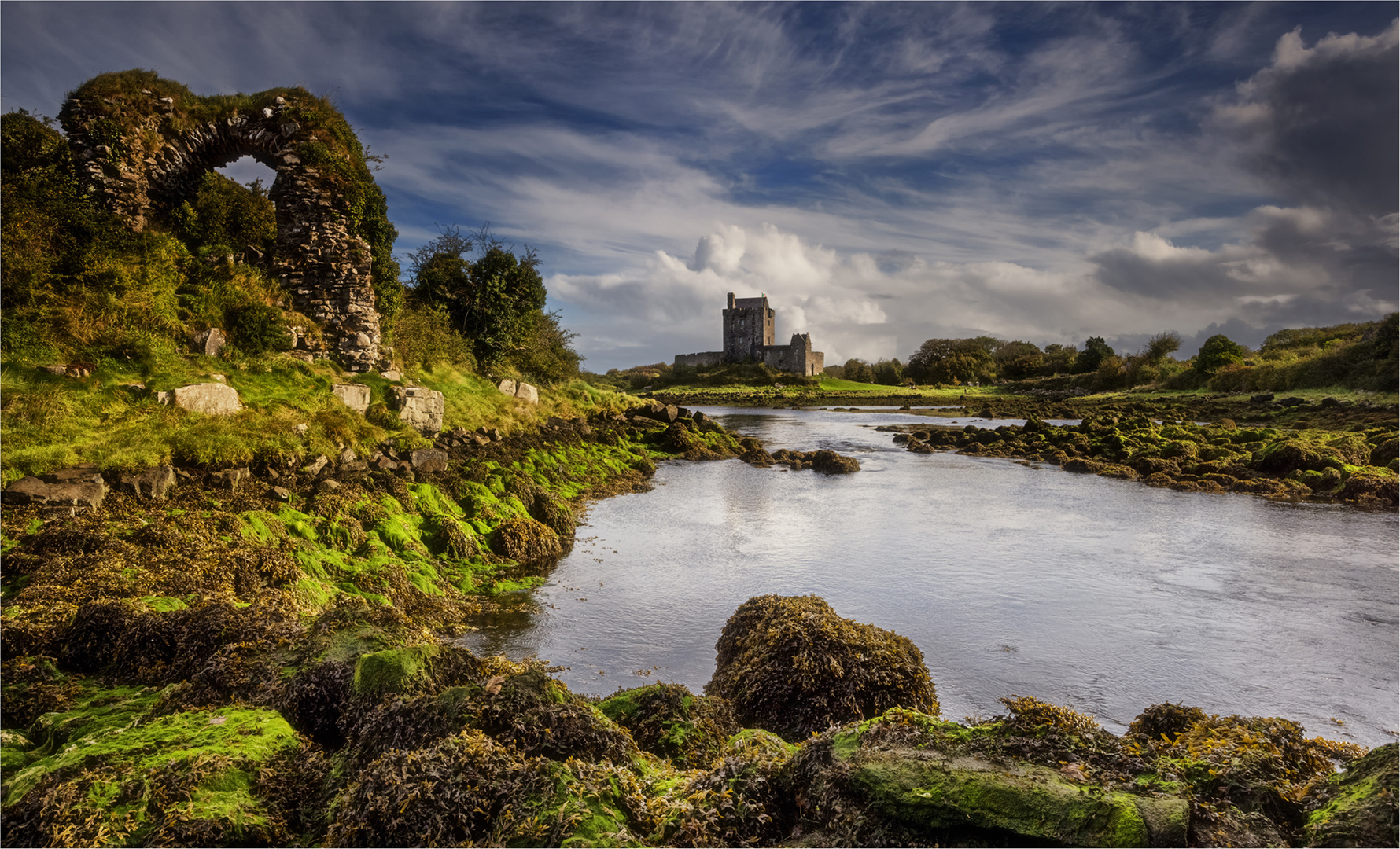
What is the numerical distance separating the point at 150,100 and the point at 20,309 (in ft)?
20.1

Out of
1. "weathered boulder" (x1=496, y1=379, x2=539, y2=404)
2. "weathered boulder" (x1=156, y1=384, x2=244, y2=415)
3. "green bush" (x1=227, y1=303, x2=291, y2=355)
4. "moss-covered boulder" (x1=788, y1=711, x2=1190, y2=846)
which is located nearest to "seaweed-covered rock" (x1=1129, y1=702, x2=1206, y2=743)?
"moss-covered boulder" (x1=788, y1=711, x2=1190, y2=846)

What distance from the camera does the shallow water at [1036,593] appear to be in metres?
5.92

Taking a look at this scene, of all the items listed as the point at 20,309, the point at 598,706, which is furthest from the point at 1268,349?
the point at 20,309

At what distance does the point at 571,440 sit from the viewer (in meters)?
18.5

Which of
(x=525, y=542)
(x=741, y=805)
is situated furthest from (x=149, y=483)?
(x=741, y=805)

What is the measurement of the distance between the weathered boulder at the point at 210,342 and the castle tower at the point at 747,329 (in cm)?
8824

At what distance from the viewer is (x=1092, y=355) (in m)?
74.8

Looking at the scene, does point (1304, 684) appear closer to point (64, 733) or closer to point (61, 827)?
point (61, 827)

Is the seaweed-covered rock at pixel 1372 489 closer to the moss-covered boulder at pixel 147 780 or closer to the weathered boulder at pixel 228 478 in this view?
the moss-covered boulder at pixel 147 780

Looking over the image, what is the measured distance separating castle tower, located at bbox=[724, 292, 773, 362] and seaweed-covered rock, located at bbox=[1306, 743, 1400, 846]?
3757 inches

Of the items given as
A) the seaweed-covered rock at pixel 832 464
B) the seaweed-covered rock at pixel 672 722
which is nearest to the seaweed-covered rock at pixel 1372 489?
the seaweed-covered rock at pixel 832 464

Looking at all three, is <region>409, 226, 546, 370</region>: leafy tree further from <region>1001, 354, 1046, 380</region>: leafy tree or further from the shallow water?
<region>1001, 354, 1046, 380</region>: leafy tree

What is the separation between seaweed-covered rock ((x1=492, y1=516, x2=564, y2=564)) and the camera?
9.80 m

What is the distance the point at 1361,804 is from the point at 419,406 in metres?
14.4
